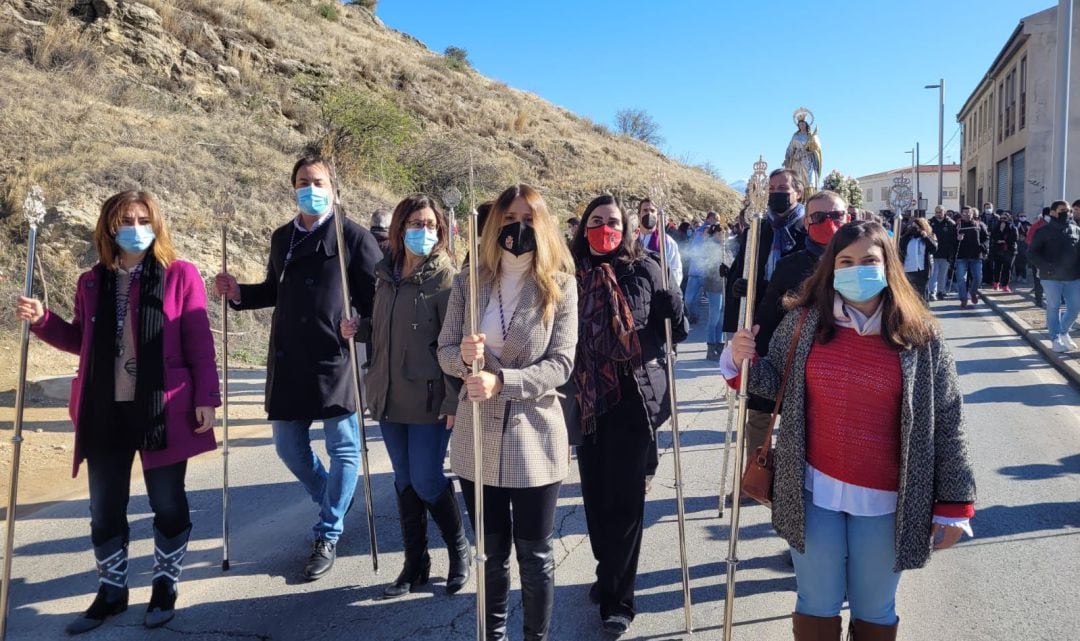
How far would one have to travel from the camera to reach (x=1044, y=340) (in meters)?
12.2

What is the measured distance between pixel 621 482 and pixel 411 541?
1.29m

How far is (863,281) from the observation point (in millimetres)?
2791

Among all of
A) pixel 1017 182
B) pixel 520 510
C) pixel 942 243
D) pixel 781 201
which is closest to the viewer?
pixel 520 510

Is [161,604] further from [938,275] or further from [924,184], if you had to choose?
[924,184]

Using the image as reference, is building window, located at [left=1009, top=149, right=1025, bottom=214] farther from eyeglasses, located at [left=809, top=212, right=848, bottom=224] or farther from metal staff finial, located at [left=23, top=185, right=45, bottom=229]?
metal staff finial, located at [left=23, top=185, right=45, bottom=229]

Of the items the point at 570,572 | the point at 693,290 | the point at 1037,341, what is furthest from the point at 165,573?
the point at 1037,341

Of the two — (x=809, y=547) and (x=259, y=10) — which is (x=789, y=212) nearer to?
(x=809, y=547)

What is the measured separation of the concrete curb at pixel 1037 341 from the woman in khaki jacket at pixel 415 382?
8632 millimetres

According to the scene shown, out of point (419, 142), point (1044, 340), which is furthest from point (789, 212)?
point (419, 142)

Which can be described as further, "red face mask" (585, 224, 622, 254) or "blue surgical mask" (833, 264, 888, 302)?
"red face mask" (585, 224, 622, 254)

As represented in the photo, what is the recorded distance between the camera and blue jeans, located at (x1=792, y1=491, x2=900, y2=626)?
2773mm

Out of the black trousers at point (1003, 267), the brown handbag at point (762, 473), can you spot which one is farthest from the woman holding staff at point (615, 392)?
the black trousers at point (1003, 267)

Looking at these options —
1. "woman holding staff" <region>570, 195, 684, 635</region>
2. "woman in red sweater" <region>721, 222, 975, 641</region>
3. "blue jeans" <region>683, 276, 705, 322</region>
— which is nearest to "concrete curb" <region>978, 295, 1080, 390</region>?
"blue jeans" <region>683, 276, 705, 322</region>

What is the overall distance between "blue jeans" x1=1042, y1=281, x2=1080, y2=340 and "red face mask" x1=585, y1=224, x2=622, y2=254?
960cm
